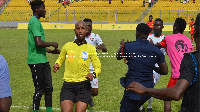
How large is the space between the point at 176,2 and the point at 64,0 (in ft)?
65.0

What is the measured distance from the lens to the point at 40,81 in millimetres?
6719

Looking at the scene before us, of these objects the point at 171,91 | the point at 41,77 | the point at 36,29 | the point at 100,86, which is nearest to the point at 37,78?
the point at 41,77

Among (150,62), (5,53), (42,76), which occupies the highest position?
(150,62)

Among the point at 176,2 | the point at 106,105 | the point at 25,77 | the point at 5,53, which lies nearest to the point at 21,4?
the point at 176,2

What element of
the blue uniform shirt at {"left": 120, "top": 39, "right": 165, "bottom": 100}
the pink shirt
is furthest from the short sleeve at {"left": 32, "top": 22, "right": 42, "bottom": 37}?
the pink shirt

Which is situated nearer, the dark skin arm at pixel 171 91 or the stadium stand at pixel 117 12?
the dark skin arm at pixel 171 91

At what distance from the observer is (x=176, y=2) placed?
188 feet

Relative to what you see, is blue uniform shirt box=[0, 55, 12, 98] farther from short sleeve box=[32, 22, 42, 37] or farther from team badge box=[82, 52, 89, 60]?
short sleeve box=[32, 22, 42, 37]

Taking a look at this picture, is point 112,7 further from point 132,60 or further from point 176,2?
point 132,60

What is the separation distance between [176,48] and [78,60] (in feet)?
7.23

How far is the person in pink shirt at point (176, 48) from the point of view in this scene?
672 cm

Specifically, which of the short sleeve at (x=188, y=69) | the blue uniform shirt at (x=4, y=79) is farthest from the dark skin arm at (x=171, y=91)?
the blue uniform shirt at (x=4, y=79)

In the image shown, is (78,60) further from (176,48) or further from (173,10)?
(173,10)

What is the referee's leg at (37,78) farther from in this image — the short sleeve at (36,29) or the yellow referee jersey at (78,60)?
the yellow referee jersey at (78,60)
